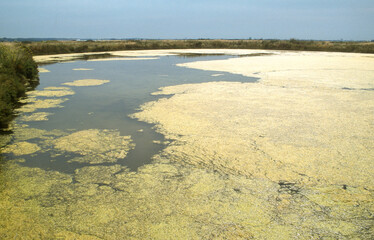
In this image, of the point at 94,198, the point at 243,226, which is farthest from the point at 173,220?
the point at 94,198

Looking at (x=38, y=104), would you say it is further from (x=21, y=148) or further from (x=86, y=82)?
(x=86, y=82)

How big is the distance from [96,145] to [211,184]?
4.34 feet

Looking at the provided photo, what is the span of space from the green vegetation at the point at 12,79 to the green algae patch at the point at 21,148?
2.61 ft

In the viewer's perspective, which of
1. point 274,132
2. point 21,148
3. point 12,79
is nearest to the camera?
point 21,148

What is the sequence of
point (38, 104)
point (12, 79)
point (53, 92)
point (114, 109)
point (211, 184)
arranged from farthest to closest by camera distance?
point (53, 92), point (12, 79), point (38, 104), point (114, 109), point (211, 184)

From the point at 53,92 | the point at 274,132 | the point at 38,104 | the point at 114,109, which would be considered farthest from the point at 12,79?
the point at 274,132

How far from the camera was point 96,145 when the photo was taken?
9.41 feet

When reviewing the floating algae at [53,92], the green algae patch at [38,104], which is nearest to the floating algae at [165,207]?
the green algae patch at [38,104]

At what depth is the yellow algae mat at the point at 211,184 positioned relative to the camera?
165cm

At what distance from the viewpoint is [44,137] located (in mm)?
3111

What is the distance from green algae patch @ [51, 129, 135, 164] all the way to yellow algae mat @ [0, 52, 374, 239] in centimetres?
1

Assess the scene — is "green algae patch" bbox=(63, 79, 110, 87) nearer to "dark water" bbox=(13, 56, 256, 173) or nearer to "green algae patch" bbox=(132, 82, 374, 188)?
"dark water" bbox=(13, 56, 256, 173)

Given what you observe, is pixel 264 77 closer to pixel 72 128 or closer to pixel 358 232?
pixel 72 128

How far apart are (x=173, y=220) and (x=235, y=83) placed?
4.95 meters
